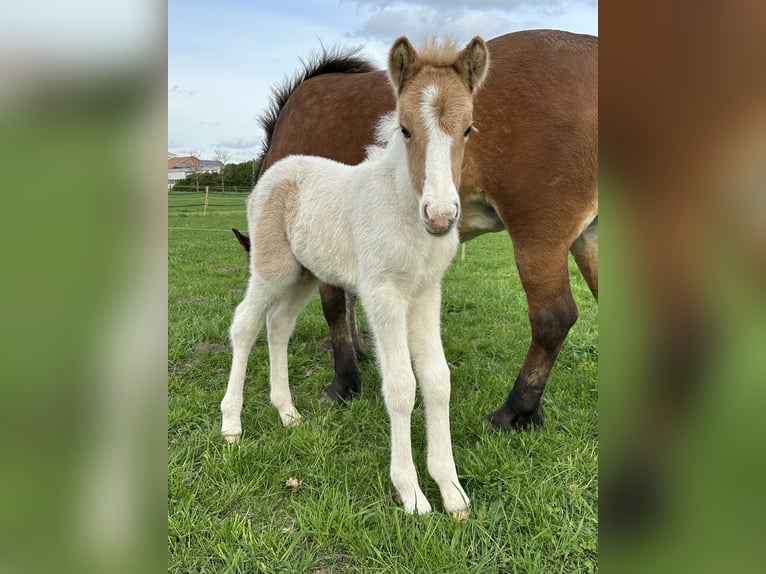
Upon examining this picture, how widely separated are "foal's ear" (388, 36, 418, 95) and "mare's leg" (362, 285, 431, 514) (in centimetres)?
93

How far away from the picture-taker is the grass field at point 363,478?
2010mm

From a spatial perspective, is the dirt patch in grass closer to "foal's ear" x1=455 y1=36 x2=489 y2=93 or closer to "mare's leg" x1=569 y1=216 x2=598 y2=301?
"mare's leg" x1=569 y1=216 x2=598 y2=301

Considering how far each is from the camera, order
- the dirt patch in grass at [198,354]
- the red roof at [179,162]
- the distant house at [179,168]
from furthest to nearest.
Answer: the dirt patch in grass at [198,354], the red roof at [179,162], the distant house at [179,168]

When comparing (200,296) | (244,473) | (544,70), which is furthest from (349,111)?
(200,296)

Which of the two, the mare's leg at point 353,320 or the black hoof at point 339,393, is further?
the mare's leg at point 353,320

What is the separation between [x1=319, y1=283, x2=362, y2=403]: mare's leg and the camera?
3.77m

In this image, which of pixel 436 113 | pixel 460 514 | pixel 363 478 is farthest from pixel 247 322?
pixel 436 113

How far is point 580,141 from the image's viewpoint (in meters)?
2.79

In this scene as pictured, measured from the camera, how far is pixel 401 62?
2125 millimetres

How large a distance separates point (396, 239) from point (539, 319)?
1.19m

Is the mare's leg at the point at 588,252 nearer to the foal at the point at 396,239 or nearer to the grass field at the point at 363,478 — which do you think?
the grass field at the point at 363,478

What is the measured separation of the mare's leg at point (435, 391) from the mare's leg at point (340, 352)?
4.18 ft

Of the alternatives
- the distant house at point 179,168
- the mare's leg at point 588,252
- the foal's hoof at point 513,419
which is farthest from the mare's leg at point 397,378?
the mare's leg at point 588,252
